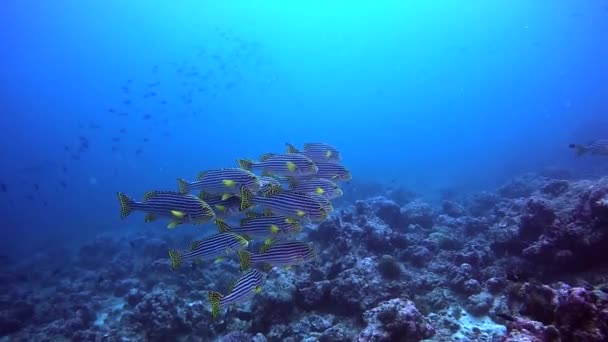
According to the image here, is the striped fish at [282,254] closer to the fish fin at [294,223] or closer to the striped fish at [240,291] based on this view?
the striped fish at [240,291]

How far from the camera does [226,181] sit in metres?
6.56

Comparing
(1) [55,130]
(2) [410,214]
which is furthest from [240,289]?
(1) [55,130]

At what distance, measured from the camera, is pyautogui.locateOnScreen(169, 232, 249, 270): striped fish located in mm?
5886

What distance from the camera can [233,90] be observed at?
7869 inches

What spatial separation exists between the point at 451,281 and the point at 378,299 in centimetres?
197

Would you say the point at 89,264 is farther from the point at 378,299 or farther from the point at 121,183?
the point at 121,183

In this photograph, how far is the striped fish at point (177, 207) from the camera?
6.11 m

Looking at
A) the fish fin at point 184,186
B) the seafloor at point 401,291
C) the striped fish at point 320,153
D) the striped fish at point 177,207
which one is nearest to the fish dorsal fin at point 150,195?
the striped fish at point 177,207

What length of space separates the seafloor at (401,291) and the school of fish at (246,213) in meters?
1.40

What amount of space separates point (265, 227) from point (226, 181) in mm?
1195

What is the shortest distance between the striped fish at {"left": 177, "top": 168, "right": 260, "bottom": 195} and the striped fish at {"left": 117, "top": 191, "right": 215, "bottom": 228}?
554 millimetres

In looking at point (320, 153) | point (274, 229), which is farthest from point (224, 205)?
point (320, 153)

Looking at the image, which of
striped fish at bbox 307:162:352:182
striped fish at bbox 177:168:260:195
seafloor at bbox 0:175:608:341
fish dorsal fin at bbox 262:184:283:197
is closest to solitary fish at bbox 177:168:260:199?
striped fish at bbox 177:168:260:195

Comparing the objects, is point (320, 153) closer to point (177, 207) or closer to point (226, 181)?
point (226, 181)
